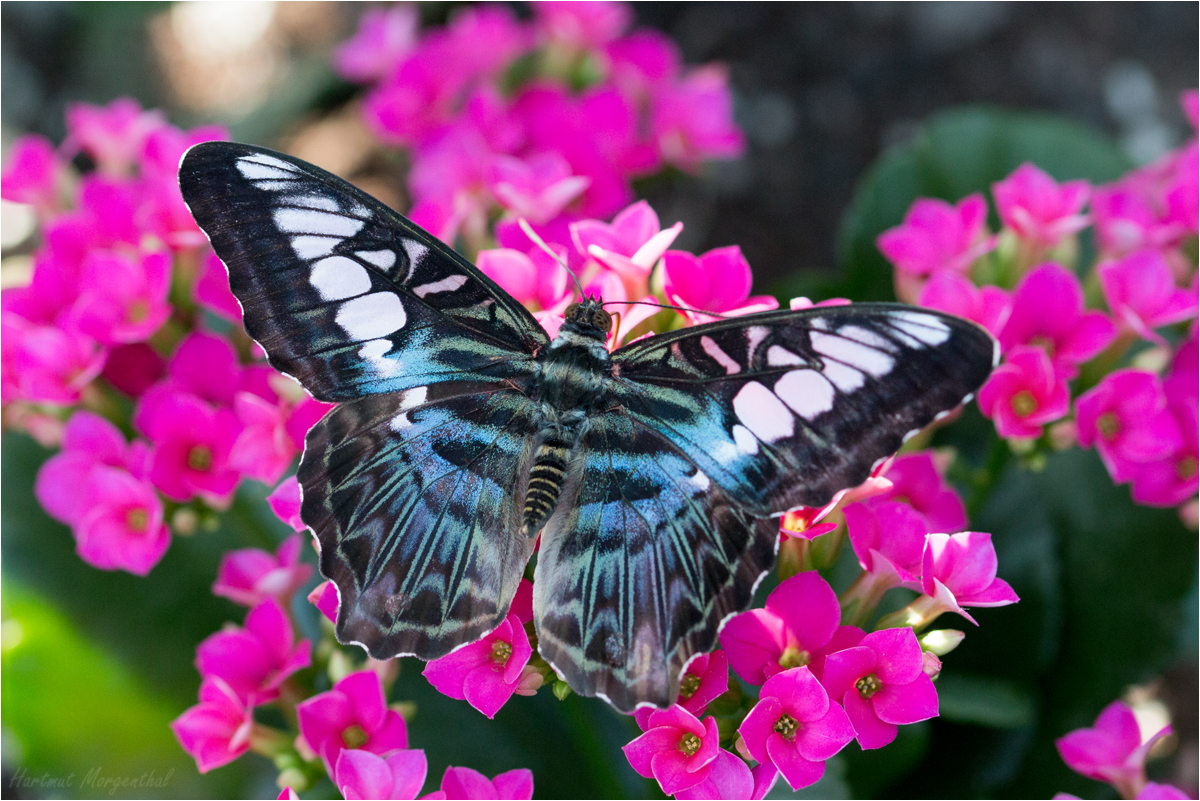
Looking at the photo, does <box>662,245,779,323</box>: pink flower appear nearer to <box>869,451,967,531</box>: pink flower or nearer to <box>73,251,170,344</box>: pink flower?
<box>869,451,967,531</box>: pink flower

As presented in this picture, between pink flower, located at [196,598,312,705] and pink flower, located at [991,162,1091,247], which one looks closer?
pink flower, located at [196,598,312,705]

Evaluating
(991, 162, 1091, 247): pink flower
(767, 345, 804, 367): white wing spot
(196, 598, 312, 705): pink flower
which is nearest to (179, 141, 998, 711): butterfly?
(767, 345, 804, 367): white wing spot

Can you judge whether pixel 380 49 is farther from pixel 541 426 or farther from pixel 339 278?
pixel 541 426

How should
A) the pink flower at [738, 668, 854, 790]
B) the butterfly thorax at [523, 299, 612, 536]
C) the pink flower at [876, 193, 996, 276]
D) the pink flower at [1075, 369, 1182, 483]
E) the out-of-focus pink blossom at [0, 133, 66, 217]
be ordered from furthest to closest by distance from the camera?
the out-of-focus pink blossom at [0, 133, 66, 217] < the pink flower at [876, 193, 996, 276] < the pink flower at [1075, 369, 1182, 483] < the butterfly thorax at [523, 299, 612, 536] < the pink flower at [738, 668, 854, 790]

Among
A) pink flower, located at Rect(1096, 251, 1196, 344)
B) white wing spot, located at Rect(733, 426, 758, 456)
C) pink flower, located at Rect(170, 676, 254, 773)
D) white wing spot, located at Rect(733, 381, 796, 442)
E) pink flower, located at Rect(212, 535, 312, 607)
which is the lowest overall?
pink flower, located at Rect(170, 676, 254, 773)

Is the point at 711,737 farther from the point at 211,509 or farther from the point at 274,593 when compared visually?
the point at 211,509

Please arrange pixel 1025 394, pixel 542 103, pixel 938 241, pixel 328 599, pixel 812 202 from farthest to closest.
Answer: pixel 812 202 → pixel 542 103 → pixel 938 241 → pixel 1025 394 → pixel 328 599

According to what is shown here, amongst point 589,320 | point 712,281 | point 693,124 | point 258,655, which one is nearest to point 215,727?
point 258,655

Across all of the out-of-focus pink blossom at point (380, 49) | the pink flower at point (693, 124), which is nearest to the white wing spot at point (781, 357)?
the pink flower at point (693, 124)
